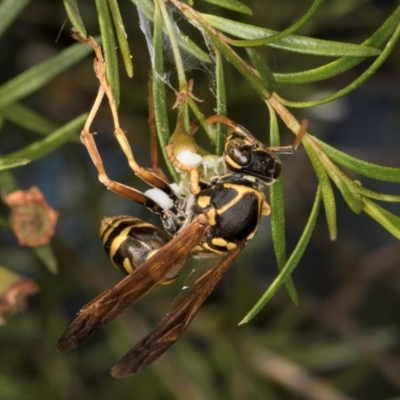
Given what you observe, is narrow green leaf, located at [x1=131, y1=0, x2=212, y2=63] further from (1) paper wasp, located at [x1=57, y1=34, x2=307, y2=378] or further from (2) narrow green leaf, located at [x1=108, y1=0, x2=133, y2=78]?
(1) paper wasp, located at [x1=57, y1=34, x2=307, y2=378]

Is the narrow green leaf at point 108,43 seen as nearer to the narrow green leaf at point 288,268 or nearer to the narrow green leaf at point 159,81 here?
the narrow green leaf at point 159,81

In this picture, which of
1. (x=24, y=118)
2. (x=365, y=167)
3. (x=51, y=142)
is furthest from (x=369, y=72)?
(x=24, y=118)

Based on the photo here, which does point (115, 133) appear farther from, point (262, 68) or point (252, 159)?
point (262, 68)

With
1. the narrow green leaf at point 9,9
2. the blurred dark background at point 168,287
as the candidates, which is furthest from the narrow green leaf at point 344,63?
the blurred dark background at point 168,287

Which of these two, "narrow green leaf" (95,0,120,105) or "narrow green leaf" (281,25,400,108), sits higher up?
"narrow green leaf" (95,0,120,105)

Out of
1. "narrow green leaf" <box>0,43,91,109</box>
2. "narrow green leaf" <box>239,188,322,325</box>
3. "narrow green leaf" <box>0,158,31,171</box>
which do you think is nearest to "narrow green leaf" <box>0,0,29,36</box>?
"narrow green leaf" <box>0,43,91,109</box>
